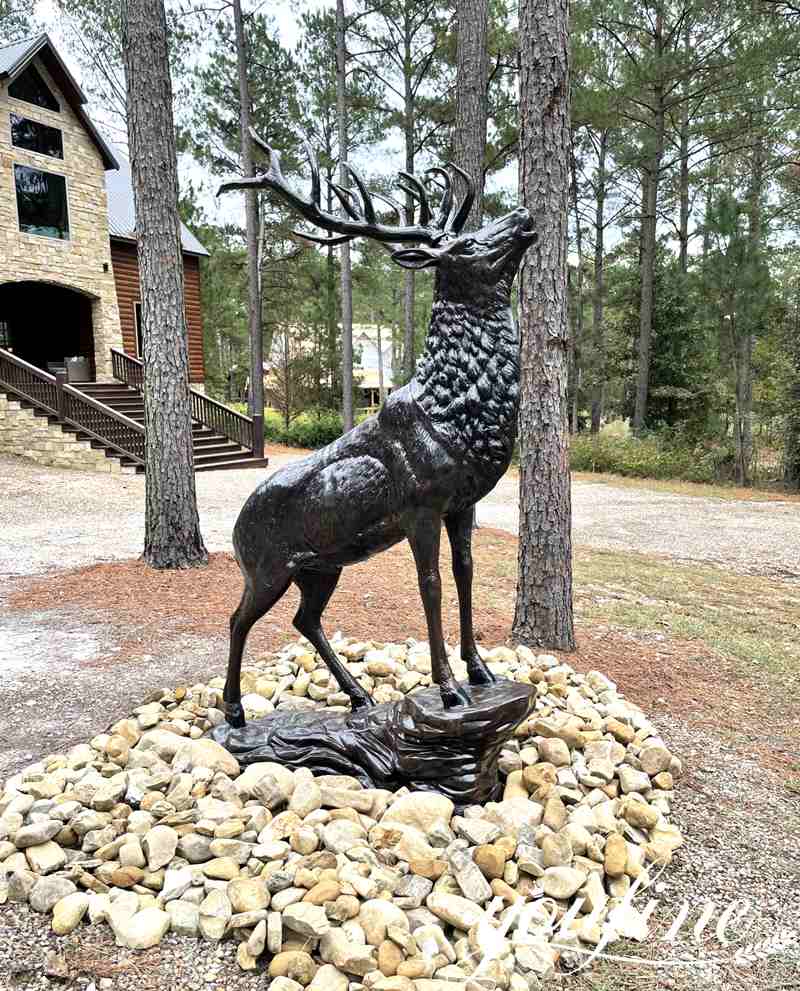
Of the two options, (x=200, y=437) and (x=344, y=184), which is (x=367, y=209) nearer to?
(x=344, y=184)

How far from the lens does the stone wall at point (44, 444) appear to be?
533 inches

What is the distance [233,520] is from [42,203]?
35.8 ft

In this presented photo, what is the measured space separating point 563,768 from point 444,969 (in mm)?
1063

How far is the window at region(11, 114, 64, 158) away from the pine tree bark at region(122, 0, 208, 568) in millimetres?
11459

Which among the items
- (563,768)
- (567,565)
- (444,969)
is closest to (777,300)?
(567,565)

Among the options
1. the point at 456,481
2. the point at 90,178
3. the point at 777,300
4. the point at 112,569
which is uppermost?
the point at 90,178

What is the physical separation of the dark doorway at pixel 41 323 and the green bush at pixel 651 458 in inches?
507

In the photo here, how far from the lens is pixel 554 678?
359 cm

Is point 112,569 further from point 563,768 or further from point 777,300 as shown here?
point 777,300

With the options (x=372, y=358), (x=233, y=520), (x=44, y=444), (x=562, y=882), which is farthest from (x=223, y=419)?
(x=372, y=358)

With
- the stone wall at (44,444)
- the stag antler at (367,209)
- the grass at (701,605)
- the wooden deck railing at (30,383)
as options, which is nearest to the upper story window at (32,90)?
the wooden deck railing at (30,383)

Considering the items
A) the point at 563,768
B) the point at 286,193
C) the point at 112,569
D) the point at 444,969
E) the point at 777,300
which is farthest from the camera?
the point at 777,300

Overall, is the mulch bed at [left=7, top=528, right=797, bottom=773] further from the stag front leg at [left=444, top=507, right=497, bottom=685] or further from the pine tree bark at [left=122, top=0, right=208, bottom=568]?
the stag front leg at [left=444, top=507, right=497, bottom=685]

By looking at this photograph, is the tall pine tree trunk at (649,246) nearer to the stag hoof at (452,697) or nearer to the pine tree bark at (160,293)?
the pine tree bark at (160,293)
